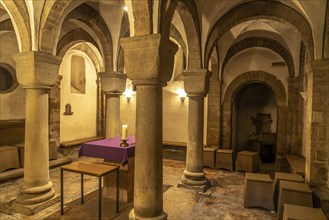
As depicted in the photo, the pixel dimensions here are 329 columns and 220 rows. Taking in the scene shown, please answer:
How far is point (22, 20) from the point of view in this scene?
4.10 m

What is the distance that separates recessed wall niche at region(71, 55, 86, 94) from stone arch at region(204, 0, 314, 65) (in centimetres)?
573

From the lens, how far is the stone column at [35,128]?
4.03 meters

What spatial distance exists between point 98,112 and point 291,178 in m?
7.68

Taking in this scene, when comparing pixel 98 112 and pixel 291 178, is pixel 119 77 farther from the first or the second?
pixel 291 178

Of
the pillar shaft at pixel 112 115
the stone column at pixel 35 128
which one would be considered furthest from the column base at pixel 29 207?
the pillar shaft at pixel 112 115

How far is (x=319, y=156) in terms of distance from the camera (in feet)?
14.9

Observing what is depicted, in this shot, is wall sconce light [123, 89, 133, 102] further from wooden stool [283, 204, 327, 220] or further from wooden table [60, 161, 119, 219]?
wooden stool [283, 204, 327, 220]

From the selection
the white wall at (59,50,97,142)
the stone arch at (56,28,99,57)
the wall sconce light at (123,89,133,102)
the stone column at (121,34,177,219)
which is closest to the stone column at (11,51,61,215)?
the stone column at (121,34,177,219)

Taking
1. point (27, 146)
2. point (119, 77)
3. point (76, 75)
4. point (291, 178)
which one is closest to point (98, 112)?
point (76, 75)

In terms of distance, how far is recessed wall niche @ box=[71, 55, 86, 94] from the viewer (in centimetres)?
911

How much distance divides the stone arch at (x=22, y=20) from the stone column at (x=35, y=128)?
0.21m

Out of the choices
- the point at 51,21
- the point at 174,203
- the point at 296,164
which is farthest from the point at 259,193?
the point at 51,21

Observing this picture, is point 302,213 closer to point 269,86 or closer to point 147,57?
point 147,57

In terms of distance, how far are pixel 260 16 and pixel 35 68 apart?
5050 millimetres
